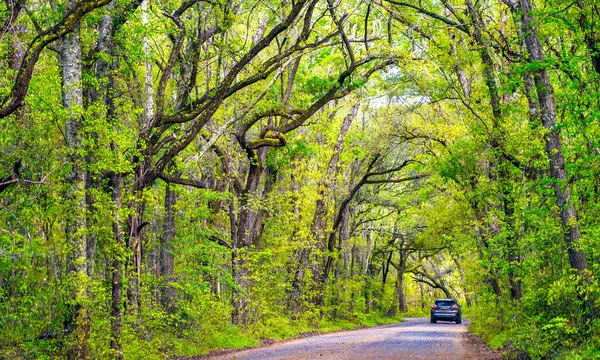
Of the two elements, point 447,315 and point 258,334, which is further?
point 447,315

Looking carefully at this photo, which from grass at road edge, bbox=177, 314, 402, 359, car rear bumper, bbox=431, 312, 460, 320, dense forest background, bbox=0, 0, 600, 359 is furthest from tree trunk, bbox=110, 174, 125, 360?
car rear bumper, bbox=431, 312, 460, 320

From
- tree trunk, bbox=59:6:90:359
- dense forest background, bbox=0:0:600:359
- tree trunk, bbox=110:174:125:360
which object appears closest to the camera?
dense forest background, bbox=0:0:600:359

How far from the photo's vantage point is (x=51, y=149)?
1055cm

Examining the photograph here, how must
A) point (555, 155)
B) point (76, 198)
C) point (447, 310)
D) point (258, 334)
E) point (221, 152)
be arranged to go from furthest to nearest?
1. point (447, 310)
2. point (258, 334)
3. point (221, 152)
4. point (76, 198)
5. point (555, 155)

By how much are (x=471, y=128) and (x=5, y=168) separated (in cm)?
1078

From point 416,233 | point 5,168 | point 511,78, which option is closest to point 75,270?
point 5,168

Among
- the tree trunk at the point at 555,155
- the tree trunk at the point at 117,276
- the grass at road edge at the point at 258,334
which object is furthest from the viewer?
the grass at road edge at the point at 258,334

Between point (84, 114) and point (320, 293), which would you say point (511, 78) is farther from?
point (320, 293)

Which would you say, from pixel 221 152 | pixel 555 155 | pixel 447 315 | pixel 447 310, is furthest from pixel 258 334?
pixel 447 315

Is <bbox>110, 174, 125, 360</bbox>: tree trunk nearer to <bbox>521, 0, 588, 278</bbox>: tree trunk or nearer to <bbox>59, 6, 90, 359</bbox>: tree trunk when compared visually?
<bbox>59, 6, 90, 359</bbox>: tree trunk

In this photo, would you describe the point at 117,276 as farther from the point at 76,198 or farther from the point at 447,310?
the point at 447,310

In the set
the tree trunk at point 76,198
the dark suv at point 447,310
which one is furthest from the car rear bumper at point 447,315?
the tree trunk at point 76,198

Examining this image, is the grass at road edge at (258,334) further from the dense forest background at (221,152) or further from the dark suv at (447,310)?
the dark suv at (447,310)

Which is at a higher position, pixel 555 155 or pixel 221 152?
pixel 221 152
